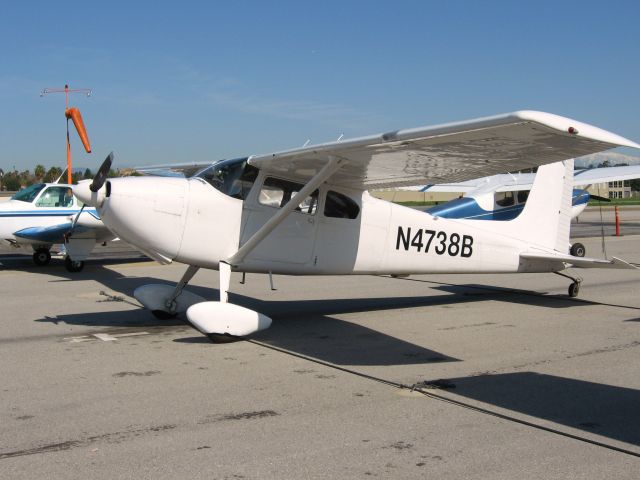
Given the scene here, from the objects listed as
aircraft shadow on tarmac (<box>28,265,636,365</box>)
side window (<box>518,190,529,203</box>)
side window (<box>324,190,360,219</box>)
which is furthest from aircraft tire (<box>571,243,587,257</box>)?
side window (<box>324,190,360,219</box>)

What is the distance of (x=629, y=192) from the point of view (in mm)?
146500

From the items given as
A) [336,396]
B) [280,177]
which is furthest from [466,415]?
Answer: [280,177]

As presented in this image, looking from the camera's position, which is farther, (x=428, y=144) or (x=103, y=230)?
(x=103, y=230)

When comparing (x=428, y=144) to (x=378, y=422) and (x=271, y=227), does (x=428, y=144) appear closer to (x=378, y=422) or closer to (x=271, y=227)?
(x=271, y=227)

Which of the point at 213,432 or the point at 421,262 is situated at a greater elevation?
the point at 421,262

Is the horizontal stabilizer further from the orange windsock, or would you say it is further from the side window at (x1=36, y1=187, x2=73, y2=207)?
the orange windsock

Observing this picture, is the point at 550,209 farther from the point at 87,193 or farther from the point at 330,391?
the point at 87,193

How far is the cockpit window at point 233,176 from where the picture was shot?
8375 mm

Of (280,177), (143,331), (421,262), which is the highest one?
(280,177)

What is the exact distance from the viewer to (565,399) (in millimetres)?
5520

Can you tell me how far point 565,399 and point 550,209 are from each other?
605cm

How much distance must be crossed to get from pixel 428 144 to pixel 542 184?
5105 millimetres

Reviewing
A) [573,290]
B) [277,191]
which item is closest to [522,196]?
[573,290]

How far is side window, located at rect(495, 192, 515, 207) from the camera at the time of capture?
1958cm
